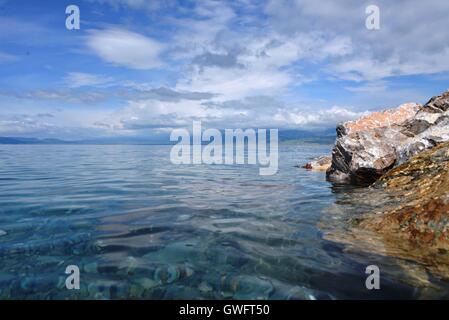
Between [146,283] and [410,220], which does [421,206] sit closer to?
[410,220]

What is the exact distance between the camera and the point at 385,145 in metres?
16.3

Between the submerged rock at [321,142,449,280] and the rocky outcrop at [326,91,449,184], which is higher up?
the rocky outcrop at [326,91,449,184]

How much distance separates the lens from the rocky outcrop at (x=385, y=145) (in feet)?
46.8

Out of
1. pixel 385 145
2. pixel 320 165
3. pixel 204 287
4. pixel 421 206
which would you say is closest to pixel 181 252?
pixel 204 287

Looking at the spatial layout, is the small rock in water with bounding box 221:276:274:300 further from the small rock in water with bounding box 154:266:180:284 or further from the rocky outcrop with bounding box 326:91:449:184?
the rocky outcrop with bounding box 326:91:449:184

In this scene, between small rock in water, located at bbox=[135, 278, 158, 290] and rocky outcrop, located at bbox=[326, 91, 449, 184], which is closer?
small rock in water, located at bbox=[135, 278, 158, 290]

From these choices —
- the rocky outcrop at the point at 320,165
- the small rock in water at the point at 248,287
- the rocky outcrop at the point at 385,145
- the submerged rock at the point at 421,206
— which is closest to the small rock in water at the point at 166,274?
the small rock in water at the point at 248,287

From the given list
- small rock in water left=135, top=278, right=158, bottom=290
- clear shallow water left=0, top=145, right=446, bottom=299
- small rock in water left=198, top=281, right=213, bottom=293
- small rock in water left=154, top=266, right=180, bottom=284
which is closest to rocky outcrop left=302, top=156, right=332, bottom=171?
clear shallow water left=0, top=145, right=446, bottom=299

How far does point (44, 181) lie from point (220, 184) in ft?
29.6

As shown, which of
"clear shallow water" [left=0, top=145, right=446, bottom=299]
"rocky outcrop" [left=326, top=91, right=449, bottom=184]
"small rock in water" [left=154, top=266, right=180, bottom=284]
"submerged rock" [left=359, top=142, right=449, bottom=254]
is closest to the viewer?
"clear shallow water" [left=0, top=145, right=446, bottom=299]

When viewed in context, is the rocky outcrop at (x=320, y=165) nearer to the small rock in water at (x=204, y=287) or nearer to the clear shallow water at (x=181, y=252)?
the clear shallow water at (x=181, y=252)

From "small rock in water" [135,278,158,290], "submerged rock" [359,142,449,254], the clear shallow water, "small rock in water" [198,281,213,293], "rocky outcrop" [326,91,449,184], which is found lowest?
"small rock in water" [198,281,213,293]

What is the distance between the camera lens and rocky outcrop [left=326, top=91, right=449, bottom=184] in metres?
14.3
